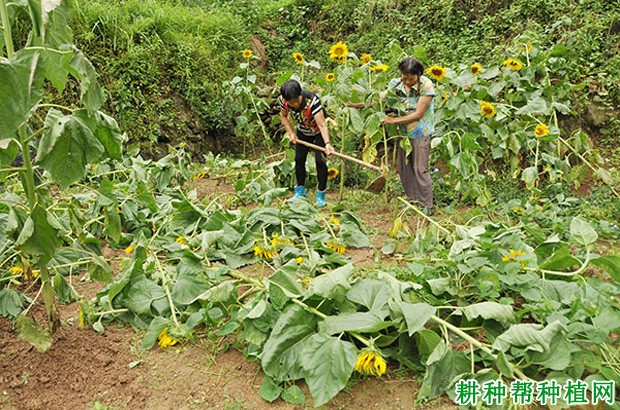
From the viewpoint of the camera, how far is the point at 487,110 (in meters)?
4.28

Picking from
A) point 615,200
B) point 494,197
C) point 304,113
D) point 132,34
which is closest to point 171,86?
point 132,34

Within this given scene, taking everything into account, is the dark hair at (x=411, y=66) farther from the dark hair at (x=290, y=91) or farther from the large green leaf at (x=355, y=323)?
the large green leaf at (x=355, y=323)

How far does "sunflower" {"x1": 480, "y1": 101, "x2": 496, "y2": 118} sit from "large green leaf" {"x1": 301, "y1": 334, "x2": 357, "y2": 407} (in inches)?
110

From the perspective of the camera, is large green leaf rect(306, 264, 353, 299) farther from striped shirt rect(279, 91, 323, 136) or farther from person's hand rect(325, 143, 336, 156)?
Answer: striped shirt rect(279, 91, 323, 136)

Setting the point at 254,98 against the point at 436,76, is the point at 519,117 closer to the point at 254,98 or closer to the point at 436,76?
the point at 436,76

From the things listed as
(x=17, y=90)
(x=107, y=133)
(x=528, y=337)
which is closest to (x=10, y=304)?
(x=107, y=133)

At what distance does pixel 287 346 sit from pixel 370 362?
0.36 meters

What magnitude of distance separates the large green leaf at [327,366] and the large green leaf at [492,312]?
1.79ft

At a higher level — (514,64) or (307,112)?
(514,64)

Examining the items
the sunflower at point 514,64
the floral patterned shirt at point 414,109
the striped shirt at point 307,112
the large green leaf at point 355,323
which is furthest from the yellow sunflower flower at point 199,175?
the large green leaf at point 355,323

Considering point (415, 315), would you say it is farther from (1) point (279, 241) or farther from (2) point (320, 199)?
(2) point (320, 199)

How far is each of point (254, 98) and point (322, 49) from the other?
7.62 feet

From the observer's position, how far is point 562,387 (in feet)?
6.73

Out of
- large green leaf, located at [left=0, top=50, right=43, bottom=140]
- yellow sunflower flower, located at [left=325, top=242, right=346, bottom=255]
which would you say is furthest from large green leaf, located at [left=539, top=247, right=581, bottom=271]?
large green leaf, located at [left=0, top=50, right=43, bottom=140]
